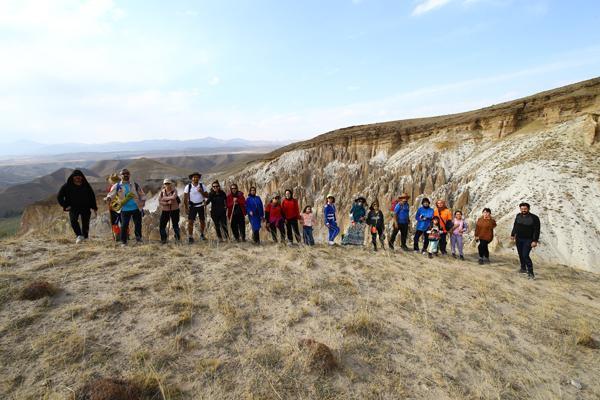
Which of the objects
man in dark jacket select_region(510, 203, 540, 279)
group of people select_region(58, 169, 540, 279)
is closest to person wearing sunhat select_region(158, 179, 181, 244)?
group of people select_region(58, 169, 540, 279)

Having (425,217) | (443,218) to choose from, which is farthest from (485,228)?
(425,217)

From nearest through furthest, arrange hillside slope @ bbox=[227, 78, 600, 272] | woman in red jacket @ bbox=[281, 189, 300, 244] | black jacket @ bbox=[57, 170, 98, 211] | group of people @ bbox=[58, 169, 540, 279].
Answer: black jacket @ bbox=[57, 170, 98, 211], group of people @ bbox=[58, 169, 540, 279], woman in red jacket @ bbox=[281, 189, 300, 244], hillside slope @ bbox=[227, 78, 600, 272]

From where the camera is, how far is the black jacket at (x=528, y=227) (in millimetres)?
6980

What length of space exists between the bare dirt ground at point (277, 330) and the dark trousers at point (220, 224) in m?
1.58

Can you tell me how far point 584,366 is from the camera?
3.76m

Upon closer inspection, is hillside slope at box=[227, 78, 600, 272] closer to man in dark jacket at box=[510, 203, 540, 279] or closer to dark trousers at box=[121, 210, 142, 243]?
man in dark jacket at box=[510, 203, 540, 279]

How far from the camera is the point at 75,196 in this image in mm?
6828

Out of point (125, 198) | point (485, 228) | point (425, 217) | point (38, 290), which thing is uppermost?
point (125, 198)

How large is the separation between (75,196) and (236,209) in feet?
11.9

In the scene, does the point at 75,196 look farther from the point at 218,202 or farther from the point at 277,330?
the point at 277,330

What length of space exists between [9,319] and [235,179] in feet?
92.2

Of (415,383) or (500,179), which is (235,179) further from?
(415,383)

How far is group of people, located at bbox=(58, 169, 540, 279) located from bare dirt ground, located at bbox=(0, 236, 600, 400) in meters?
0.97

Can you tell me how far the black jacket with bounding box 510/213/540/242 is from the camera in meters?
6.98
